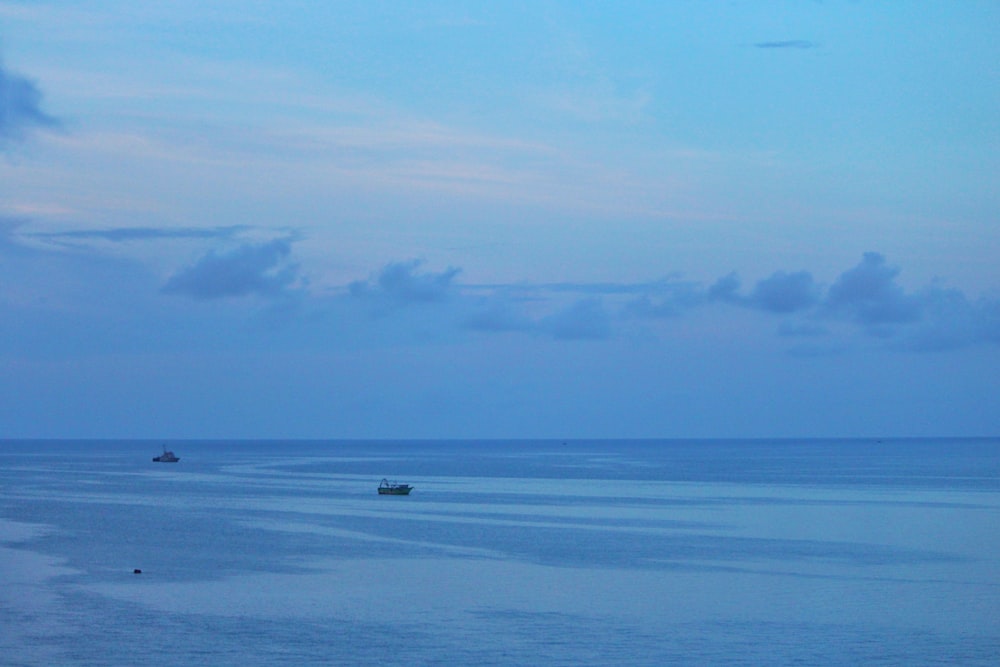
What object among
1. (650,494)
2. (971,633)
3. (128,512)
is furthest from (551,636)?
(650,494)

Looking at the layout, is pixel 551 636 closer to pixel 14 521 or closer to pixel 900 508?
pixel 14 521

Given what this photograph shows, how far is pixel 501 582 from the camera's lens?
47156mm

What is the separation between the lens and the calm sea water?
35.3m

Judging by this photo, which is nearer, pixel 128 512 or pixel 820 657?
pixel 820 657

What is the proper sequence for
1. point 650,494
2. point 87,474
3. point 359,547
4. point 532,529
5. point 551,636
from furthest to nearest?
point 87,474
point 650,494
point 532,529
point 359,547
point 551,636

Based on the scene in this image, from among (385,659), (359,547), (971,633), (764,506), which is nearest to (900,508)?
(764,506)

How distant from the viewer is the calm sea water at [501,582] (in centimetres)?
3531

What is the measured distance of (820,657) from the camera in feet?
113

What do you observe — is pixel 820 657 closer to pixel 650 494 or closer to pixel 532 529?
pixel 532 529

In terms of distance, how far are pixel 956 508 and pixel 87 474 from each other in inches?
3807

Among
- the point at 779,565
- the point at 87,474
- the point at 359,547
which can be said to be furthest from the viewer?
the point at 87,474

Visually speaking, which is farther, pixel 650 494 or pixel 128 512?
pixel 650 494

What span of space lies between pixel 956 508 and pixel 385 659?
5777cm

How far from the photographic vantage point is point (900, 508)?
8238cm
